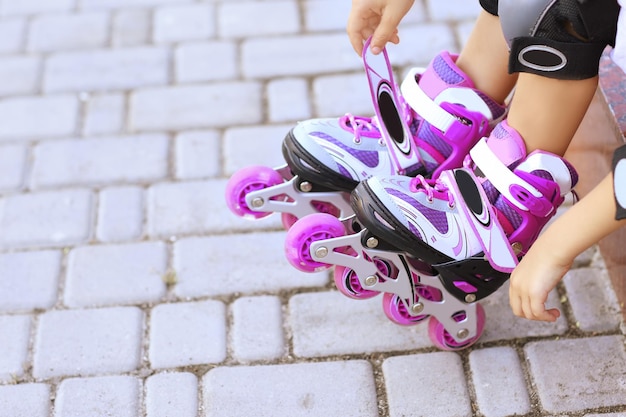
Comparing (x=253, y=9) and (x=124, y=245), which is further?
(x=253, y=9)

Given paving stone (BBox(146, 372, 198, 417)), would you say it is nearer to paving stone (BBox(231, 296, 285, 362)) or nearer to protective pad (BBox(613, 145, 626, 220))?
paving stone (BBox(231, 296, 285, 362))

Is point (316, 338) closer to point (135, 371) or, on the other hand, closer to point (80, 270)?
point (135, 371)

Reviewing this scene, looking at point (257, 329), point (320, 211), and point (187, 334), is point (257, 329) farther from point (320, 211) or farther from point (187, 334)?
point (320, 211)

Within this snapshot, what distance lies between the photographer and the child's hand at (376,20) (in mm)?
1530

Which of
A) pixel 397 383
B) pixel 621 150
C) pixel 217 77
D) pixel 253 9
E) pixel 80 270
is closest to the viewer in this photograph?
pixel 621 150

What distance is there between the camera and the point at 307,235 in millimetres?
1535

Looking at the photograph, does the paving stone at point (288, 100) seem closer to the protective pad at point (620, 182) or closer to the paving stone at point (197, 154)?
the paving stone at point (197, 154)

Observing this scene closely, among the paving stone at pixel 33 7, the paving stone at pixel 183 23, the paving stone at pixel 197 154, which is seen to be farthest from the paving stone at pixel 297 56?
the paving stone at pixel 33 7

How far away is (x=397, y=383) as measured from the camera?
1611 millimetres

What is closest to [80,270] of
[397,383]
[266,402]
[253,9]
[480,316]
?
[266,402]

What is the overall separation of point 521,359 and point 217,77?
1159 millimetres

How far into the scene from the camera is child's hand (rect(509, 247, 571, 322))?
4.42 ft

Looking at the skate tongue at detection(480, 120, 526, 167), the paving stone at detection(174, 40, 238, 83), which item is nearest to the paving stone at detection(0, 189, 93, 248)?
the paving stone at detection(174, 40, 238, 83)

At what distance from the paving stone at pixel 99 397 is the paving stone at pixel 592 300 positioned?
87cm
